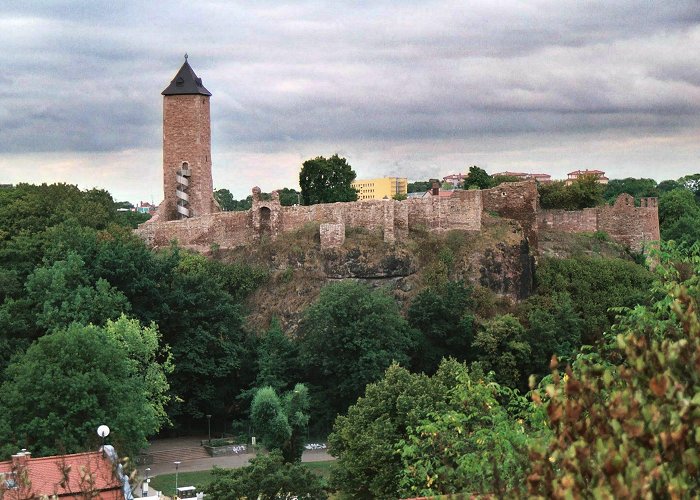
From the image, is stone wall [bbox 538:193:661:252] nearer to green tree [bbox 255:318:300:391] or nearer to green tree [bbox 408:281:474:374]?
green tree [bbox 408:281:474:374]

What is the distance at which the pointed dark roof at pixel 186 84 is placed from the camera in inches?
2152

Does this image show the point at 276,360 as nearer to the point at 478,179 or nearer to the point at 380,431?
the point at 380,431

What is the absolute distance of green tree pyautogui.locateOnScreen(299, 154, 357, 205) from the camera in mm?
67688

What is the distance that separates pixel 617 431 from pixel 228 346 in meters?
38.4

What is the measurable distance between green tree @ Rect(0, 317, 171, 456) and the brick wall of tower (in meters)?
16.7

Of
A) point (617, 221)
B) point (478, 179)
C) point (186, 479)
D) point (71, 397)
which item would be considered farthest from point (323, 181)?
point (71, 397)

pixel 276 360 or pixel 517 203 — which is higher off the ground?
pixel 517 203

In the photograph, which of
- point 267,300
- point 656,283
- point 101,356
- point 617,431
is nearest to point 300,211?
point 267,300

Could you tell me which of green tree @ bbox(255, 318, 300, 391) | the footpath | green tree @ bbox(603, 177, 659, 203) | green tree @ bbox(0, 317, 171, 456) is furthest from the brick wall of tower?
green tree @ bbox(603, 177, 659, 203)

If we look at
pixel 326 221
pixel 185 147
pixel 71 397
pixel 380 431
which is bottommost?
pixel 380 431

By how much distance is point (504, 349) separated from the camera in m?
47.1

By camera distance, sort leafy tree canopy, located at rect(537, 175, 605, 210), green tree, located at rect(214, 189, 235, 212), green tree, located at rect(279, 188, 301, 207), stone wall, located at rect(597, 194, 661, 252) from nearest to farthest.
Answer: stone wall, located at rect(597, 194, 661, 252), leafy tree canopy, located at rect(537, 175, 605, 210), green tree, located at rect(279, 188, 301, 207), green tree, located at rect(214, 189, 235, 212)

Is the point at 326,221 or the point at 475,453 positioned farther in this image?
the point at 326,221

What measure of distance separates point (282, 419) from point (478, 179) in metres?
36.0
